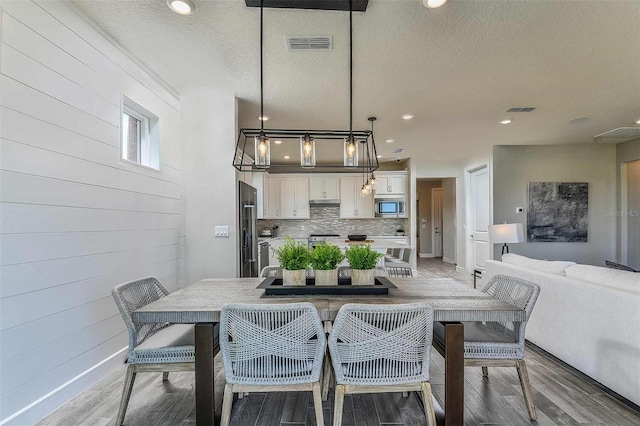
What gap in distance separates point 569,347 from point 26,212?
12.7 ft

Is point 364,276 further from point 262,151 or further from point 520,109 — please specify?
point 520,109

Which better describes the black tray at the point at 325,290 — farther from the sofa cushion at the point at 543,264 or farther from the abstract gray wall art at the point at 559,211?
the abstract gray wall art at the point at 559,211

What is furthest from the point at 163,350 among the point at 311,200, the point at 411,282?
the point at 311,200

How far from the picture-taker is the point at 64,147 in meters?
2.06

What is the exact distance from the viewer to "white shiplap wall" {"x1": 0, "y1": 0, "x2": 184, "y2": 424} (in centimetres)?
173

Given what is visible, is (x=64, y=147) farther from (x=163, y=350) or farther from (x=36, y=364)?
(x=163, y=350)

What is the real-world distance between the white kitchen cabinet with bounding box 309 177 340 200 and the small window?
433cm

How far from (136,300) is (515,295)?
2.41m

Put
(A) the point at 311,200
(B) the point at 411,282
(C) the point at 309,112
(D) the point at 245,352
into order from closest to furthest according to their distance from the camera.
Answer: (D) the point at 245,352, (B) the point at 411,282, (C) the point at 309,112, (A) the point at 311,200

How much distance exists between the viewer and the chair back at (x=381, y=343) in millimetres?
1463

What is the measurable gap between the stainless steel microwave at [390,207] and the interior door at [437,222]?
11.8 ft

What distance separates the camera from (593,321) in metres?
2.18

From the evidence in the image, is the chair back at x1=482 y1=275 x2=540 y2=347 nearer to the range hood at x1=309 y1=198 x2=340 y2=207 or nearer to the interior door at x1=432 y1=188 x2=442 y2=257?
the range hood at x1=309 y1=198 x2=340 y2=207

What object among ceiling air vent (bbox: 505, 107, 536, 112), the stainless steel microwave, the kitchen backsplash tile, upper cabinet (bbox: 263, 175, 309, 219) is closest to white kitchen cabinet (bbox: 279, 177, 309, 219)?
upper cabinet (bbox: 263, 175, 309, 219)
